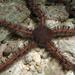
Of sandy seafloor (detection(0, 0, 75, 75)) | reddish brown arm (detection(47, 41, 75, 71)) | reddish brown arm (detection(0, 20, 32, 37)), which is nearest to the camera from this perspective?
reddish brown arm (detection(47, 41, 75, 71))

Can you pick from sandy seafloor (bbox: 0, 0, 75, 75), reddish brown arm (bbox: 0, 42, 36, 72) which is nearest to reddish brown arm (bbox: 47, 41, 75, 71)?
sandy seafloor (bbox: 0, 0, 75, 75)

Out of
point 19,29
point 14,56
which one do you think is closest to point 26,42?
point 19,29

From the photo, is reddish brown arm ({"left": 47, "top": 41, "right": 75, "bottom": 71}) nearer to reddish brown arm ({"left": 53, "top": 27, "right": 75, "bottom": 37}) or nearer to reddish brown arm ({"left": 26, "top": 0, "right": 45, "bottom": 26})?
reddish brown arm ({"left": 53, "top": 27, "right": 75, "bottom": 37})

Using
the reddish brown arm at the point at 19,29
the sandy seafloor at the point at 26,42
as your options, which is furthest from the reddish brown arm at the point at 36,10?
the reddish brown arm at the point at 19,29

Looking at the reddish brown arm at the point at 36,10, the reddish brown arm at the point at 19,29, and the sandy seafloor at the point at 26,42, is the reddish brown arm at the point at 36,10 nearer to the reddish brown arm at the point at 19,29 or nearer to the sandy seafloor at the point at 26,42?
the sandy seafloor at the point at 26,42

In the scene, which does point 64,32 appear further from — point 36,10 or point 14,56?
point 14,56

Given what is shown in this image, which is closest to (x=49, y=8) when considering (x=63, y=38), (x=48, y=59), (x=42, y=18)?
(x=42, y=18)
